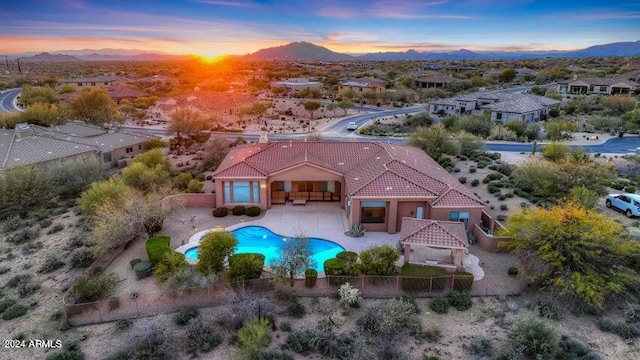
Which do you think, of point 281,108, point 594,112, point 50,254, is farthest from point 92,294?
point 594,112

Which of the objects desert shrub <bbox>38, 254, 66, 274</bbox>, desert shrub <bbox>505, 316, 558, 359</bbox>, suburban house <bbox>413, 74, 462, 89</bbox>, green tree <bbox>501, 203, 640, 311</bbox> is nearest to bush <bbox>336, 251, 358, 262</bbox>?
desert shrub <bbox>505, 316, 558, 359</bbox>

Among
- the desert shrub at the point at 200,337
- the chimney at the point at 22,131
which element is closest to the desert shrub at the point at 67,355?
the desert shrub at the point at 200,337

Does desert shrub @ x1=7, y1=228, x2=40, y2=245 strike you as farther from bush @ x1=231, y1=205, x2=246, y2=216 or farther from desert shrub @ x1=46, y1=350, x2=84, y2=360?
desert shrub @ x1=46, y1=350, x2=84, y2=360

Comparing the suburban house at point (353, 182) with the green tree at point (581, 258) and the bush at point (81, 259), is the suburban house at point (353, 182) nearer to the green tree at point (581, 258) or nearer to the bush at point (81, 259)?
the green tree at point (581, 258)

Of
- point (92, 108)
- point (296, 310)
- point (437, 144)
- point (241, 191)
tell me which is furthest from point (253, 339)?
point (92, 108)

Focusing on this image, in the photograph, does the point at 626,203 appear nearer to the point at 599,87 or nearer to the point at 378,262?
the point at 378,262
